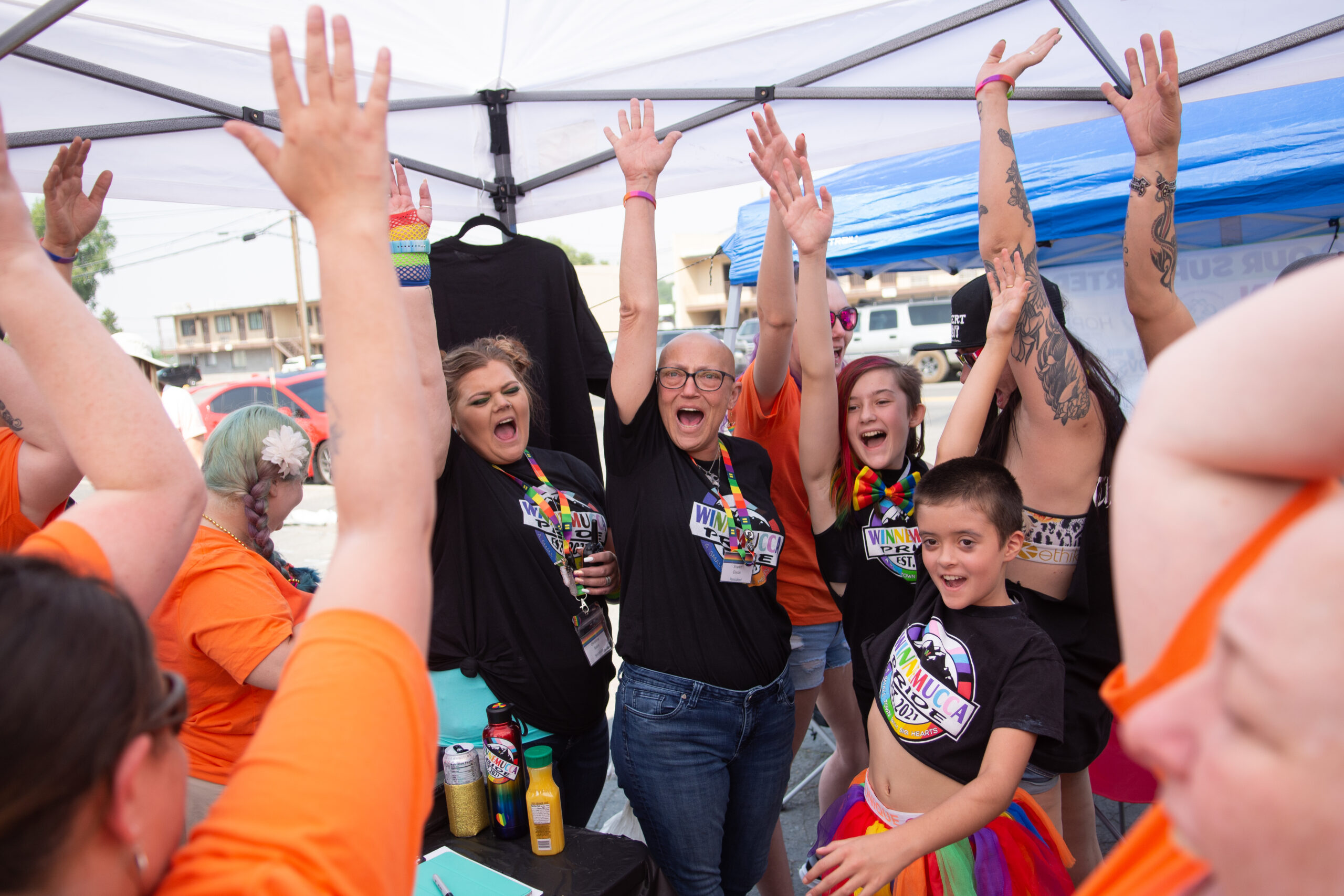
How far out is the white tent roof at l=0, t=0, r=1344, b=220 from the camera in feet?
8.49

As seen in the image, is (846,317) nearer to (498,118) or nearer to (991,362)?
(991,362)

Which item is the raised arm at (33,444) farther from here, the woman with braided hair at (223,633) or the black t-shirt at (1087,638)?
the black t-shirt at (1087,638)

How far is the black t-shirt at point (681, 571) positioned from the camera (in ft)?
7.14

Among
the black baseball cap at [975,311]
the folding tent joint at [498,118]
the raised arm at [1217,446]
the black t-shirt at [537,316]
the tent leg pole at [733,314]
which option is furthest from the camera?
the tent leg pole at [733,314]

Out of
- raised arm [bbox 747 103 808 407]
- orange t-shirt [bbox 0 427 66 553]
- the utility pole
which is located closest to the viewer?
orange t-shirt [bbox 0 427 66 553]

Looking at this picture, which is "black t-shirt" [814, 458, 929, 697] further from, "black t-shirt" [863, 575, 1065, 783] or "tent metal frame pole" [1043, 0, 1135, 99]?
"tent metal frame pole" [1043, 0, 1135, 99]

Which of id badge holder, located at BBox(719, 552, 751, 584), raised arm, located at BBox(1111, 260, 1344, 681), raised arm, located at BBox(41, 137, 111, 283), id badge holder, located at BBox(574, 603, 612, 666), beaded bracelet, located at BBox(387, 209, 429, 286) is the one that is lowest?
id badge holder, located at BBox(574, 603, 612, 666)

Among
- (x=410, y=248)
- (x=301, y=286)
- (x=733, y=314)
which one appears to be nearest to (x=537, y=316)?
(x=410, y=248)

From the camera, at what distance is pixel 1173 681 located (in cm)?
58

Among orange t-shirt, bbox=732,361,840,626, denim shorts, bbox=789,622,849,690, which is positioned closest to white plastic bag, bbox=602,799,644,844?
denim shorts, bbox=789,622,849,690

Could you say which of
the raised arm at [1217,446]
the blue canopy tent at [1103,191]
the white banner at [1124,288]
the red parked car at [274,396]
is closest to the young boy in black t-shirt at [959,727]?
the raised arm at [1217,446]

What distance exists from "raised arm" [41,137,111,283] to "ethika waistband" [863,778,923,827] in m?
2.21

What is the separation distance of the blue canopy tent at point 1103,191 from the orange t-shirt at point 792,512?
63.7 inches

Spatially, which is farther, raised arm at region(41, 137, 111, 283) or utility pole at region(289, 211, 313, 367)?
utility pole at region(289, 211, 313, 367)
